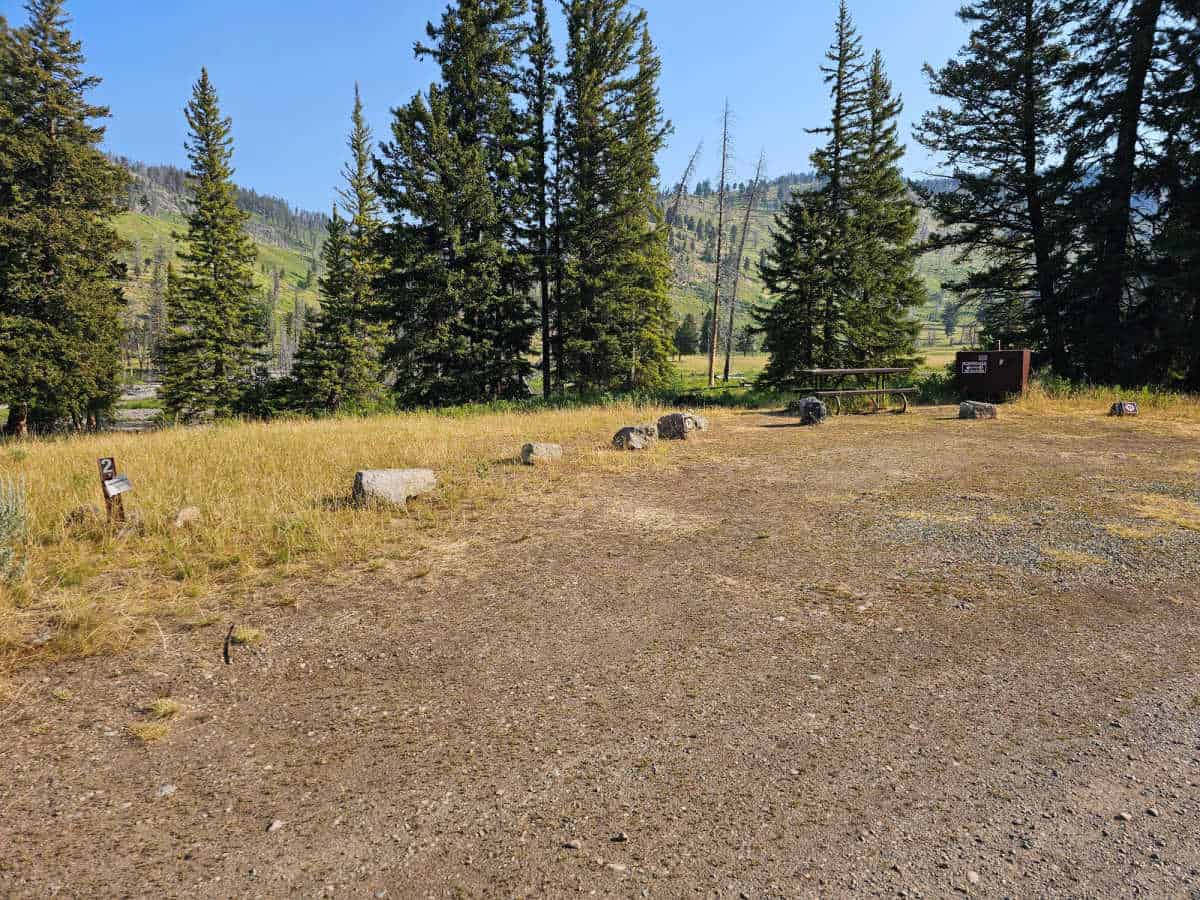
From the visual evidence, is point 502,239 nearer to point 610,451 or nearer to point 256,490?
point 610,451

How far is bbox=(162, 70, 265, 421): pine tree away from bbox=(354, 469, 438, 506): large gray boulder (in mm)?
31636

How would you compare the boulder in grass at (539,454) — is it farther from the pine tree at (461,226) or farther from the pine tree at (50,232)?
the pine tree at (50,232)

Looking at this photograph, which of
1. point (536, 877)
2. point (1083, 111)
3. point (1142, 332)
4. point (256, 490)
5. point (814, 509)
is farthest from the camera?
point (1083, 111)

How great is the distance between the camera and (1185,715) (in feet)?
9.76

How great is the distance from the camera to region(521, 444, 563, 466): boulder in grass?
9680 mm

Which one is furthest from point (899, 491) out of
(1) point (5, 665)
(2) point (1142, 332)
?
(2) point (1142, 332)

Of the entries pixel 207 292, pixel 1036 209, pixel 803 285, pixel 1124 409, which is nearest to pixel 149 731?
pixel 1124 409

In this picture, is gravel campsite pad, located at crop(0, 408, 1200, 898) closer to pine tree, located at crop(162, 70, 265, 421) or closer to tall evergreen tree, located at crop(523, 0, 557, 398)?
tall evergreen tree, located at crop(523, 0, 557, 398)

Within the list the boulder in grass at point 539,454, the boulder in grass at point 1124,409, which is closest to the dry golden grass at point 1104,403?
the boulder in grass at point 1124,409

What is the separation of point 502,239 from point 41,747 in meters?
24.8

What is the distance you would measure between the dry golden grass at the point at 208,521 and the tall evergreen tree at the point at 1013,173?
1884cm

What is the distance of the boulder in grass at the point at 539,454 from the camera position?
968cm

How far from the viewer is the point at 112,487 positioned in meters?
5.68

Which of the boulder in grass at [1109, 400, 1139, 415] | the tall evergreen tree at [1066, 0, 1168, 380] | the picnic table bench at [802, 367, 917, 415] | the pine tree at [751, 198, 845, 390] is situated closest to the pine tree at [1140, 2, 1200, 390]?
the tall evergreen tree at [1066, 0, 1168, 380]
